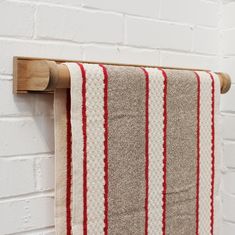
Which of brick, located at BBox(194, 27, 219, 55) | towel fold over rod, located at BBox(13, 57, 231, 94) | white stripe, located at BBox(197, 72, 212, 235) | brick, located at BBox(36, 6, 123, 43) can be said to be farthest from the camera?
brick, located at BBox(194, 27, 219, 55)

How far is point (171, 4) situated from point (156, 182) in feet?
1.25

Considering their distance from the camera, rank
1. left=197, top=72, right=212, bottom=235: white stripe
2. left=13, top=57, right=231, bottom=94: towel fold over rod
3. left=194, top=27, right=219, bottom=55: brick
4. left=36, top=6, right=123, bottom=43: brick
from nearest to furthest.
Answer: left=13, top=57, right=231, bottom=94: towel fold over rod < left=36, top=6, right=123, bottom=43: brick < left=197, top=72, right=212, bottom=235: white stripe < left=194, top=27, right=219, bottom=55: brick

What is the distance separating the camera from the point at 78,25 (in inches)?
29.5

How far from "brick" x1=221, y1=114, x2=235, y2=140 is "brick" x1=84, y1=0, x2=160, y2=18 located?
0.30 metres

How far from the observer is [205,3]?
957 millimetres

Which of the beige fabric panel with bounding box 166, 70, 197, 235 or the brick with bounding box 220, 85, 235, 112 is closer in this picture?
the beige fabric panel with bounding box 166, 70, 197, 235

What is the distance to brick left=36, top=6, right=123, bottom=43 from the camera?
28.0 inches

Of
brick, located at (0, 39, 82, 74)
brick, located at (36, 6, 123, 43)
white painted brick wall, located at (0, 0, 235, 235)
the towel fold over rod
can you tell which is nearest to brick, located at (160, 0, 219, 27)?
white painted brick wall, located at (0, 0, 235, 235)

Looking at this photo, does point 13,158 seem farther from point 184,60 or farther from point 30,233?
point 184,60

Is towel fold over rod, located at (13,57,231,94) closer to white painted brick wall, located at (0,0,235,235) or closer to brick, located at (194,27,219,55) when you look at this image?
white painted brick wall, located at (0,0,235,235)

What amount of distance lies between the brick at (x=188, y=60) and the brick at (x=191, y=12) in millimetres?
73

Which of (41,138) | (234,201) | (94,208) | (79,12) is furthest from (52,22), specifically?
(234,201)

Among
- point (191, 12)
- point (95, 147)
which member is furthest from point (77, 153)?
point (191, 12)

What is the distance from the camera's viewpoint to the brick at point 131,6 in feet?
2.56
